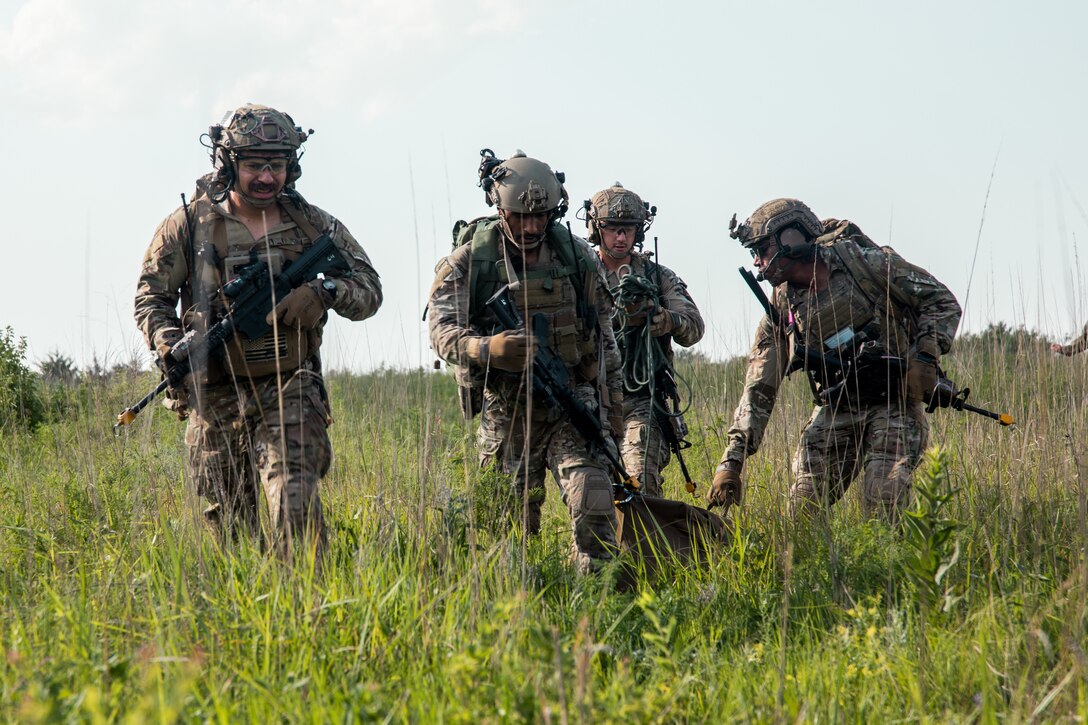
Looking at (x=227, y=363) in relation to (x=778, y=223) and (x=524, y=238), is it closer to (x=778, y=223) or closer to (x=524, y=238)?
(x=524, y=238)

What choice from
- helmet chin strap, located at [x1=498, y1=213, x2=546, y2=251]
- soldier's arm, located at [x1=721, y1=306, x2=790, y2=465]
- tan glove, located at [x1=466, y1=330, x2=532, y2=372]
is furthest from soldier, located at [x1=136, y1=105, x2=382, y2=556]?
soldier's arm, located at [x1=721, y1=306, x2=790, y2=465]

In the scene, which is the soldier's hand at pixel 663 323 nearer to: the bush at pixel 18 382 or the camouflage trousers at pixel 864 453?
the camouflage trousers at pixel 864 453

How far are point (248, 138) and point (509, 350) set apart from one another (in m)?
1.42

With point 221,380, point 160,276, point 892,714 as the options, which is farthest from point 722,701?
point 160,276

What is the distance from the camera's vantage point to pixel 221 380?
4.92m

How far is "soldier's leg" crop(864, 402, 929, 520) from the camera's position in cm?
521

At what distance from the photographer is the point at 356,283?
16.5ft

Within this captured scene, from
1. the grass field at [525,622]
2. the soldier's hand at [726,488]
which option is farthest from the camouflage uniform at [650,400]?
the grass field at [525,622]

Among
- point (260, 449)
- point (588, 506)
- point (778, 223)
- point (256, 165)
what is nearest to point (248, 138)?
point (256, 165)

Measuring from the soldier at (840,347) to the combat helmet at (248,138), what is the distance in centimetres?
226

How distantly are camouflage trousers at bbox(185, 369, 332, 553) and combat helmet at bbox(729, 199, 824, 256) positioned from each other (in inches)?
89.5

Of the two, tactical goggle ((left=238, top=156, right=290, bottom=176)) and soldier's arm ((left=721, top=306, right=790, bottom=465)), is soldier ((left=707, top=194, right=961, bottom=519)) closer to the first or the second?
soldier's arm ((left=721, top=306, right=790, bottom=465))

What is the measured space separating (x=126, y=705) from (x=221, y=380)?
2.39 metres

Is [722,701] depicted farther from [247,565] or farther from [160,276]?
[160,276]
